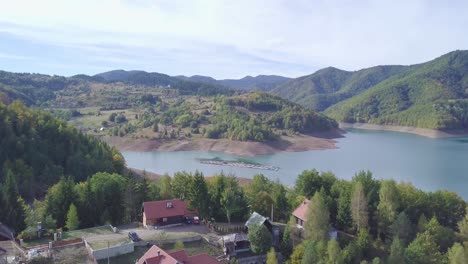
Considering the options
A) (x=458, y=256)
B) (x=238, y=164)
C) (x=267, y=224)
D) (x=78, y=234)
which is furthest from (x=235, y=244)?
(x=238, y=164)

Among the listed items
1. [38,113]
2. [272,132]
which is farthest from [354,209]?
[272,132]

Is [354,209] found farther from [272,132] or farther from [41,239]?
[272,132]

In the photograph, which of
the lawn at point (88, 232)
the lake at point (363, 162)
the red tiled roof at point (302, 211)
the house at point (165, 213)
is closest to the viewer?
the lawn at point (88, 232)

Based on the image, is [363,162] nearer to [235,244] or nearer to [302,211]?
[302,211]

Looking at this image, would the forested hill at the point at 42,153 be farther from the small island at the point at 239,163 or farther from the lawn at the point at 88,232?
the small island at the point at 239,163

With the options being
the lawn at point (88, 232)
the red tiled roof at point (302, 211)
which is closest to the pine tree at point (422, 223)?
the red tiled roof at point (302, 211)

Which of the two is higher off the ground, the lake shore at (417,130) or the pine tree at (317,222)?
the pine tree at (317,222)

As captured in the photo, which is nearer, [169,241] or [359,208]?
[169,241]
